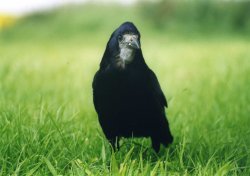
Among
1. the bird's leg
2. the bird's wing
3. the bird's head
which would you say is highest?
the bird's head

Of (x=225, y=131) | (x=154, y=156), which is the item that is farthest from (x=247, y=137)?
(x=154, y=156)

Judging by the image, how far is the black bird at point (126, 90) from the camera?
3.27 meters

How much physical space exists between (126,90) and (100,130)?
1103 mm

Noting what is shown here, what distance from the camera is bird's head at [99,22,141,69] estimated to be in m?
3.23

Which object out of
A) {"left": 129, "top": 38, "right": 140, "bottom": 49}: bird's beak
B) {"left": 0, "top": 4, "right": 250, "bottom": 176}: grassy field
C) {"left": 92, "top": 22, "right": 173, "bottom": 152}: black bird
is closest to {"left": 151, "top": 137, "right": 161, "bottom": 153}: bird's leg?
{"left": 0, "top": 4, "right": 250, "bottom": 176}: grassy field

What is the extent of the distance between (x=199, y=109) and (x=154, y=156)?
5.22ft

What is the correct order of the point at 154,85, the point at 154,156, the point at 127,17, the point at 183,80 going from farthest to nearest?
the point at 127,17 → the point at 183,80 → the point at 154,156 → the point at 154,85

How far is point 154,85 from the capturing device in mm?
3494

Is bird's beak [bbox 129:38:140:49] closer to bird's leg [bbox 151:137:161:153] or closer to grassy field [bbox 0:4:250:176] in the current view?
grassy field [bbox 0:4:250:176]

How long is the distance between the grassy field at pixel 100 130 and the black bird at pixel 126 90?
0.14m

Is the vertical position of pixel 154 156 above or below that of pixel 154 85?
below

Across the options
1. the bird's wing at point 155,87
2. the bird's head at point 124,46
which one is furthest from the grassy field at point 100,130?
the bird's head at point 124,46

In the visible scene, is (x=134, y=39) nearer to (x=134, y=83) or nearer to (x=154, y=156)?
(x=134, y=83)

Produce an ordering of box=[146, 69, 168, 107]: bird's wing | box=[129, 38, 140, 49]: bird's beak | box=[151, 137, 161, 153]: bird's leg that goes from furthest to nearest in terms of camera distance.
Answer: box=[151, 137, 161, 153]: bird's leg
box=[146, 69, 168, 107]: bird's wing
box=[129, 38, 140, 49]: bird's beak
